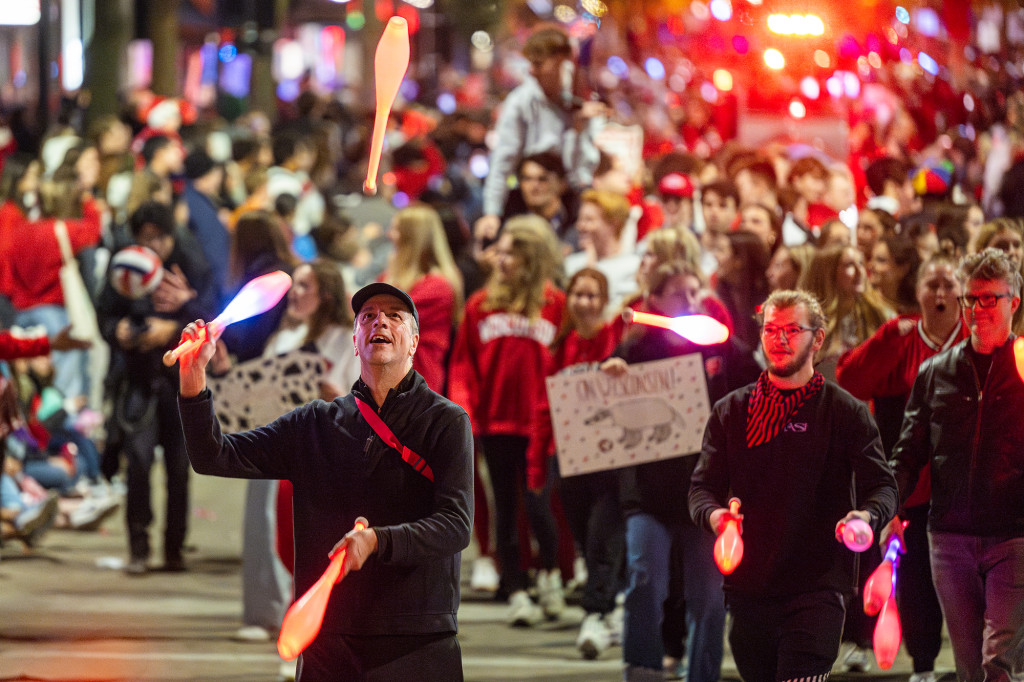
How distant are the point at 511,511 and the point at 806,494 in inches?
138

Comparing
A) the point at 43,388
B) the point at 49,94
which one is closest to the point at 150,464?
the point at 43,388

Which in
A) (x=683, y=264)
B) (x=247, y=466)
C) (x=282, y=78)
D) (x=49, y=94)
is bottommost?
(x=247, y=466)

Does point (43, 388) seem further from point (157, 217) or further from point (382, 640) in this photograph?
point (382, 640)

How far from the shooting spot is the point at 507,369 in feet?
29.2

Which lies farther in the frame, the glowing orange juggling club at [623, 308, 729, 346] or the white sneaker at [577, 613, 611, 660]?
the white sneaker at [577, 613, 611, 660]

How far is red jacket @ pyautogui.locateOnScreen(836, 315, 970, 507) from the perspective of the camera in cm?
722

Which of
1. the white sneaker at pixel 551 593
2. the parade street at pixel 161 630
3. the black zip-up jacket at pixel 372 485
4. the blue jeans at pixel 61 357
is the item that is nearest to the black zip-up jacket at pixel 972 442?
the parade street at pixel 161 630

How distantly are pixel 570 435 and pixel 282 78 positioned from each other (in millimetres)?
52749

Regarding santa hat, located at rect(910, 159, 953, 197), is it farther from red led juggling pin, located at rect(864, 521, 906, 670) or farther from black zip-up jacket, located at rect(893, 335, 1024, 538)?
red led juggling pin, located at rect(864, 521, 906, 670)

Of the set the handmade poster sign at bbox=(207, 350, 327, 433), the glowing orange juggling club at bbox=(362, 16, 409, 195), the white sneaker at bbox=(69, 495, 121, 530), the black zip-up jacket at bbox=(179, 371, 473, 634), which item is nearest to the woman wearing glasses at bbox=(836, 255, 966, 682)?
the handmade poster sign at bbox=(207, 350, 327, 433)

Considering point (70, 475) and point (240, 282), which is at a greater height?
point (240, 282)

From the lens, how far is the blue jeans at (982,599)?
5.98m

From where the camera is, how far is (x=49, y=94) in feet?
58.7

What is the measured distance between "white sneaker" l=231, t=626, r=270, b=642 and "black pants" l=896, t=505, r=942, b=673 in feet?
10.7
